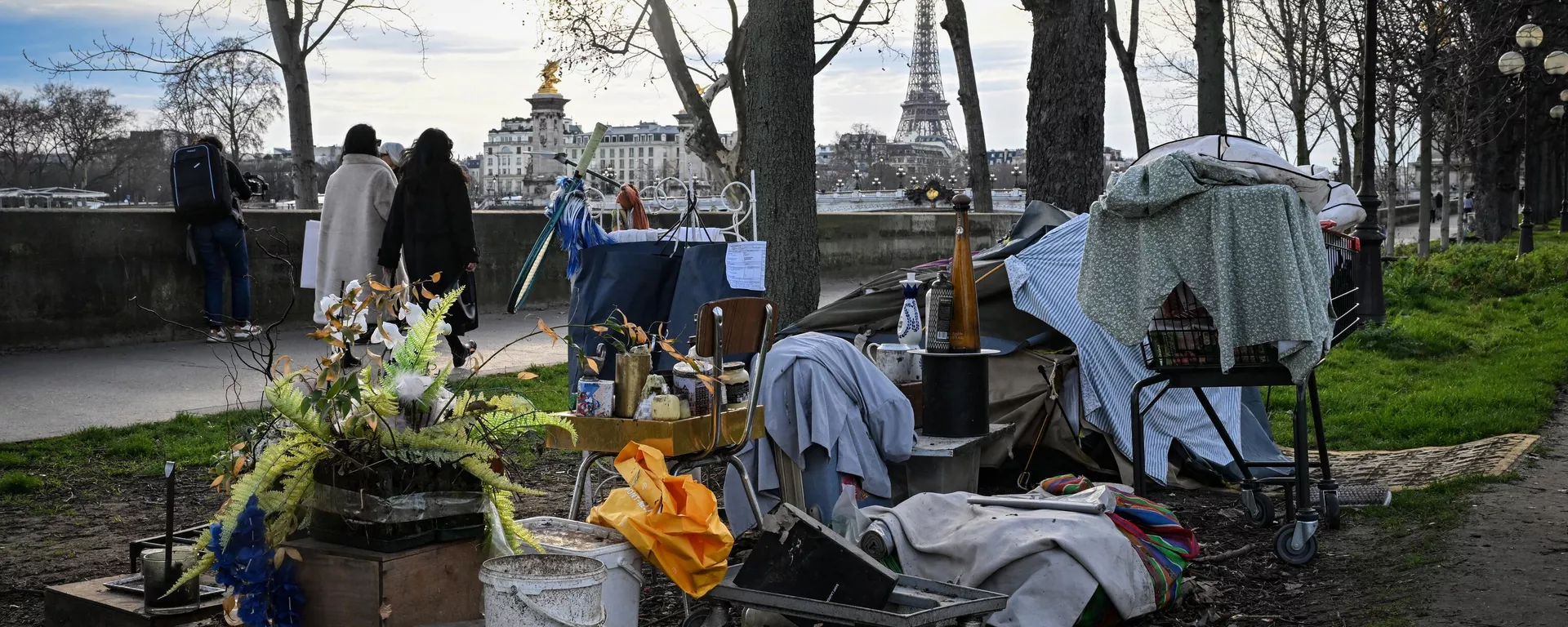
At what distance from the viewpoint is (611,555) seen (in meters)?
3.72

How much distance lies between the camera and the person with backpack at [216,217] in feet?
34.3

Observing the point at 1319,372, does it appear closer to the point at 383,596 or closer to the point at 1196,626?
the point at 1196,626

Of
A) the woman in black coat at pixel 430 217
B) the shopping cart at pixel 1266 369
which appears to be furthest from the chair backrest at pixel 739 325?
the woman in black coat at pixel 430 217

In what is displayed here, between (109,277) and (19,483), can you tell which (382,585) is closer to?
(19,483)

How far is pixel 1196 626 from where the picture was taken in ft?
14.4

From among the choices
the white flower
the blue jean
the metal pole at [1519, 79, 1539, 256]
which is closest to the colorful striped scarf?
the white flower

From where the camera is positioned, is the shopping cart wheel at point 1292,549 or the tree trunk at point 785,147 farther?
the tree trunk at point 785,147

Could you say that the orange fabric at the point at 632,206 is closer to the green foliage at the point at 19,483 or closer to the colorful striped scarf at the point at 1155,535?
the green foliage at the point at 19,483

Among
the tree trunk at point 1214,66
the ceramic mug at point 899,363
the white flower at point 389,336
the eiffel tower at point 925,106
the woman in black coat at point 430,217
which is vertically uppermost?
the eiffel tower at point 925,106

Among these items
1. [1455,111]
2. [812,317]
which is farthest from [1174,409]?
[1455,111]

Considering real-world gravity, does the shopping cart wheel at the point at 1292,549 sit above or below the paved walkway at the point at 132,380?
below

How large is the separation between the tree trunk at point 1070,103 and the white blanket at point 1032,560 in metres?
5.65

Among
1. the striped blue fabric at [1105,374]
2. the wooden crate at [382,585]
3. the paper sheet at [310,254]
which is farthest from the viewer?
the paper sheet at [310,254]

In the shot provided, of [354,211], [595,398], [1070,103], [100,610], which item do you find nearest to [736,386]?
[595,398]
